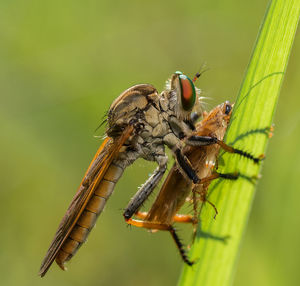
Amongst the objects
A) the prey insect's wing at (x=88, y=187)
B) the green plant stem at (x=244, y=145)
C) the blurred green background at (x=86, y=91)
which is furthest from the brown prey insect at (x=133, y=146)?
the green plant stem at (x=244, y=145)

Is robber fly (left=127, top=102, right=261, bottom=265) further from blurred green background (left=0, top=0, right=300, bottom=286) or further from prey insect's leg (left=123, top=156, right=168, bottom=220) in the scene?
blurred green background (left=0, top=0, right=300, bottom=286)

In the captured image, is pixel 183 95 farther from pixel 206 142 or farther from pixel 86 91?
pixel 86 91

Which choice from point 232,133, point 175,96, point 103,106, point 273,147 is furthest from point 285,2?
point 103,106

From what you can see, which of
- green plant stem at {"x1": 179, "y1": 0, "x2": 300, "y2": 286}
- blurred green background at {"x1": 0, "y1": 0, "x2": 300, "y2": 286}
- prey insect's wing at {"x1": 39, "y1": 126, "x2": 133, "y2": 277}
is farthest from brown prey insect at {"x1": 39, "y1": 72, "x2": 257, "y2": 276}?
green plant stem at {"x1": 179, "y1": 0, "x2": 300, "y2": 286}

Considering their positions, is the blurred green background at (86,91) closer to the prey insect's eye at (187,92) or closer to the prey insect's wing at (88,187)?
the prey insect's wing at (88,187)

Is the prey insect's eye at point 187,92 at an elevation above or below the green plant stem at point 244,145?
above

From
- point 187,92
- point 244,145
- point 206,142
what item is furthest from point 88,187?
point 244,145
